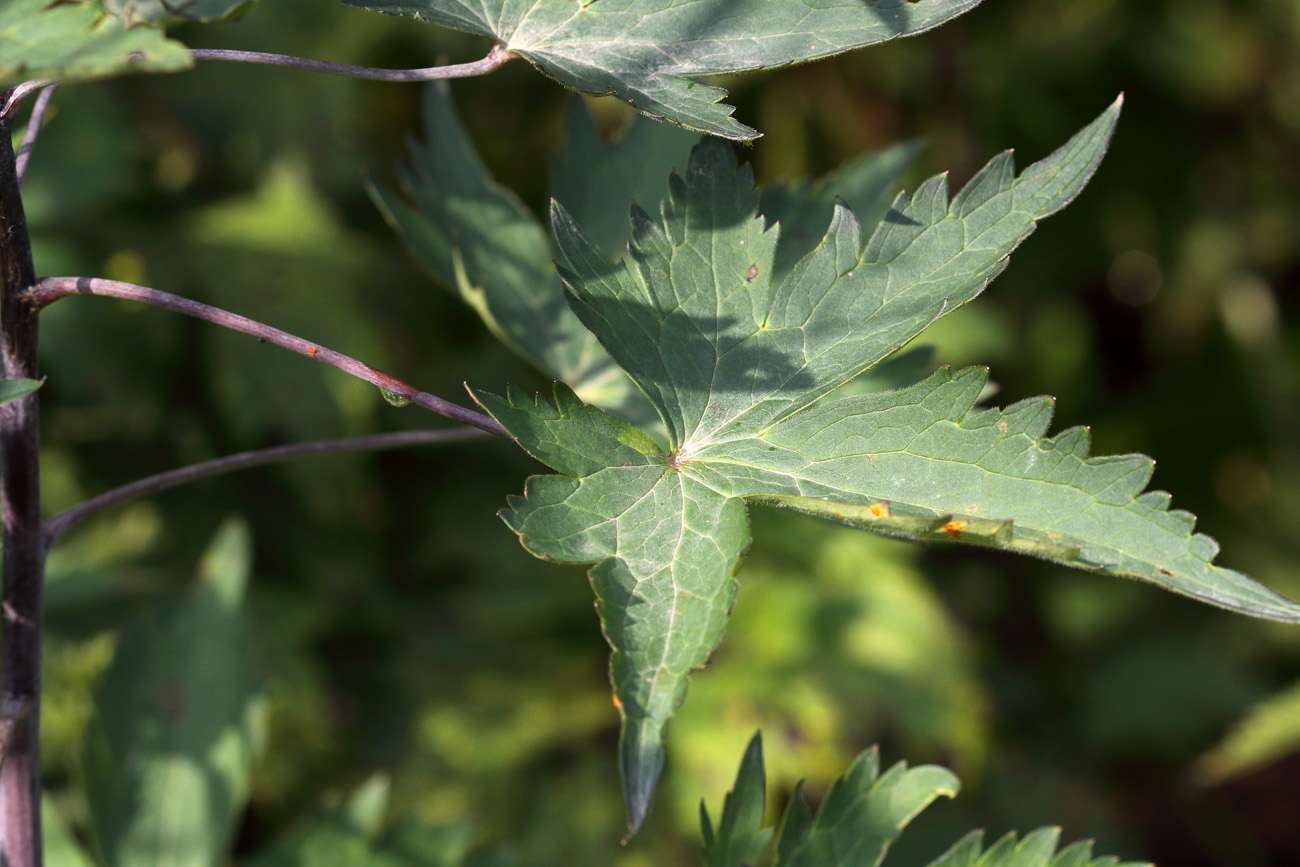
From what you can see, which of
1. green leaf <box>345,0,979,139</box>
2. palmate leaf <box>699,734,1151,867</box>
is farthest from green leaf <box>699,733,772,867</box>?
green leaf <box>345,0,979,139</box>

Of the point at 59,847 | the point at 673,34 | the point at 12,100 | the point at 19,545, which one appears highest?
the point at 673,34

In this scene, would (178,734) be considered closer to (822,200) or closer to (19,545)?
(19,545)

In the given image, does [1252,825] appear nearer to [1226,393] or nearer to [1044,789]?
[1044,789]

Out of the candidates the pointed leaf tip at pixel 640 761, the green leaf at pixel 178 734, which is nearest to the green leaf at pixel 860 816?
the pointed leaf tip at pixel 640 761

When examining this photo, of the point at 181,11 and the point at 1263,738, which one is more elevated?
the point at 181,11

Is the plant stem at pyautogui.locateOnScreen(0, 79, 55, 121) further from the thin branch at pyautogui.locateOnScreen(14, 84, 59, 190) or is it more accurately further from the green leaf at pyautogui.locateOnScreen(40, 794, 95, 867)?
the green leaf at pyautogui.locateOnScreen(40, 794, 95, 867)

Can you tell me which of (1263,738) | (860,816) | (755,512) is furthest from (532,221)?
(1263,738)
